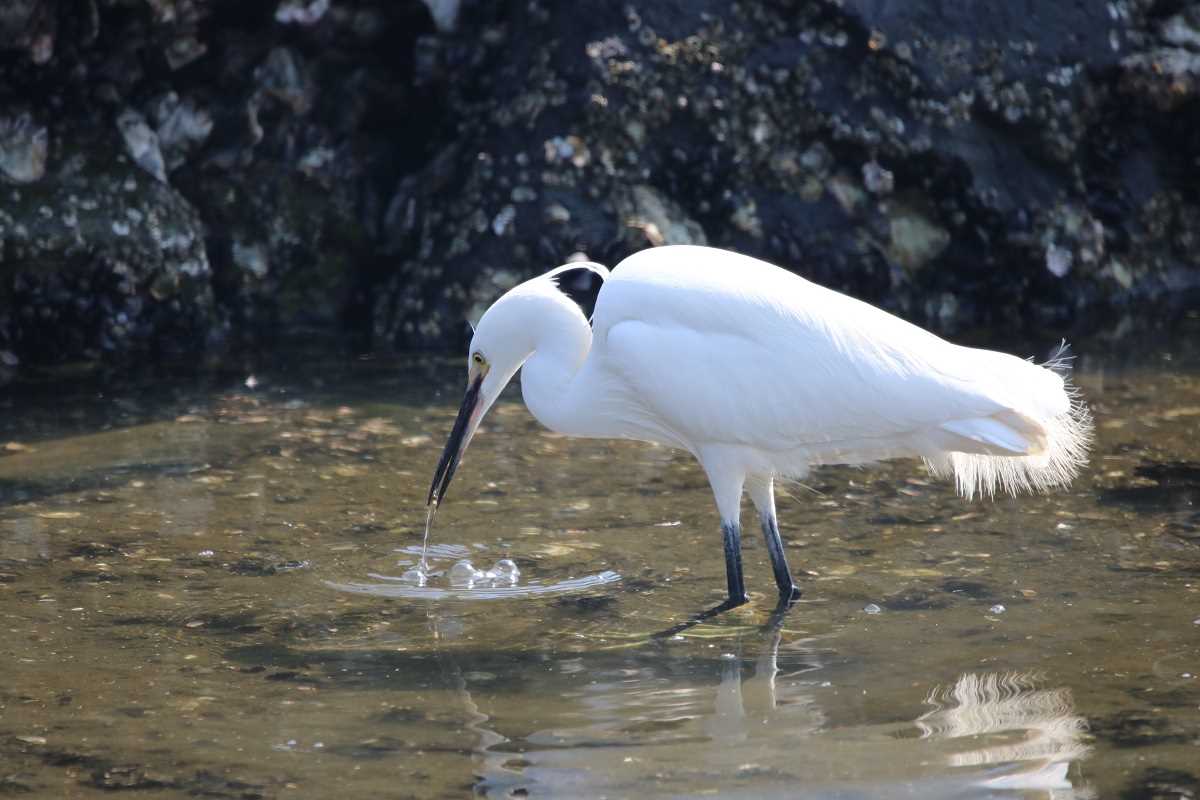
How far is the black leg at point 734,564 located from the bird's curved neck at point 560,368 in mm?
668

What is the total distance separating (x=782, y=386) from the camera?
484 cm

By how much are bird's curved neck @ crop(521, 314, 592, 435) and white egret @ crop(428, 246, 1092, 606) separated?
29 mm

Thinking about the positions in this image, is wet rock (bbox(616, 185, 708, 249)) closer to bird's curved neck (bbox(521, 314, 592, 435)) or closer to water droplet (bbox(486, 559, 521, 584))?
bird's curved neck (bbox(521, 314, 592, 435))

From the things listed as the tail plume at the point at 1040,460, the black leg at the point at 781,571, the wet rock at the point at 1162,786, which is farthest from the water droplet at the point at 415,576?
the wet rock at the point at 1162,786

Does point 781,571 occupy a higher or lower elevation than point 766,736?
higher

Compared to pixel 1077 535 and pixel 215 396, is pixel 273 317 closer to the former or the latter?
pixel 215 396

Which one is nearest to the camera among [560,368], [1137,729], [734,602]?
[1137,729]

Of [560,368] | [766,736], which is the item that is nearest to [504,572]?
[560,368]

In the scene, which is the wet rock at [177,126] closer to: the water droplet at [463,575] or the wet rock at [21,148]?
the wet rock at [21,148]

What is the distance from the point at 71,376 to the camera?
789 centimetres

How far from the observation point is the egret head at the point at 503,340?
17.2 feet

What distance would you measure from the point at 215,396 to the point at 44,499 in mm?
1726

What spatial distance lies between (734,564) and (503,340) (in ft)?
3.79

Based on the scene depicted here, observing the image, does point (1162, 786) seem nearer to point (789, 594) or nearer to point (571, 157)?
point (789, 594)
